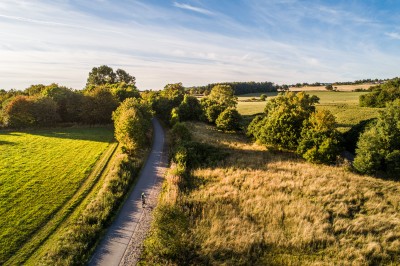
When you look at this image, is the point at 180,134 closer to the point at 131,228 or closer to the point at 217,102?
the point at 131,228

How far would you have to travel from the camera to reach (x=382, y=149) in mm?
28891

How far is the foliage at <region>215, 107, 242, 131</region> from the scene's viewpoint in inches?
2121

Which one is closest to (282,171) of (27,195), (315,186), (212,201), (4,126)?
(315,186)

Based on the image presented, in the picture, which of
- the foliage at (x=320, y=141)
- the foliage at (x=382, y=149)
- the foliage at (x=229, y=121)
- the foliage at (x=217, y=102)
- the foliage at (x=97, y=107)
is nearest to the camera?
the foliage at (x=382, y=149)

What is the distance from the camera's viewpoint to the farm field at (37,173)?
18591 mm

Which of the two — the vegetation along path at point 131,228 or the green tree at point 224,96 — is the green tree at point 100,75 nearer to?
the green tree at point 224,96

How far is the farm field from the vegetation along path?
20.0ft

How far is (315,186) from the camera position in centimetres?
2491

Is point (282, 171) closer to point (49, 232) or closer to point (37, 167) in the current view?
point (49, 232)

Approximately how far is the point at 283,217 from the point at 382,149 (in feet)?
62.4

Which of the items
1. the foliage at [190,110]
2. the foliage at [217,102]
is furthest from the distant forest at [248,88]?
the foliage at [190,110]

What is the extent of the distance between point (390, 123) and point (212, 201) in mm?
26247

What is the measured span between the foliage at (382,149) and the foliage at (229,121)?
27463 mm

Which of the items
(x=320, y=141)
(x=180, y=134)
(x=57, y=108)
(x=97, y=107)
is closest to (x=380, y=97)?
(x=320, y=141)
